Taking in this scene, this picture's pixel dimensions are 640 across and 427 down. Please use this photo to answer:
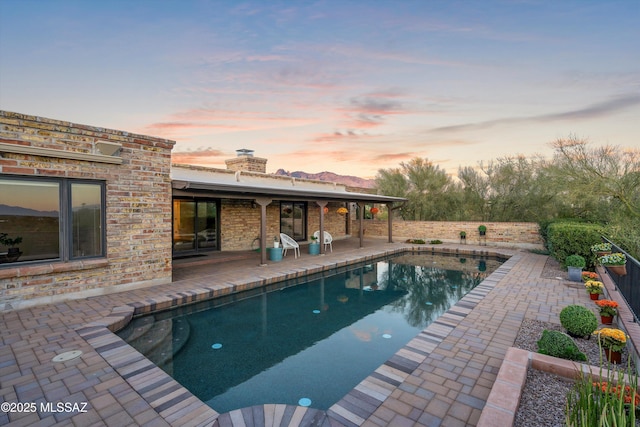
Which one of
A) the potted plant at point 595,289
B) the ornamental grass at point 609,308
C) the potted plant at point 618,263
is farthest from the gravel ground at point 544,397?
the potted plant at point 595,289

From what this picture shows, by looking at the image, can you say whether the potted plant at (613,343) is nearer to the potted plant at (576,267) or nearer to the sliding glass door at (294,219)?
the potted plant at (576,267)

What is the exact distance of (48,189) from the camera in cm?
558

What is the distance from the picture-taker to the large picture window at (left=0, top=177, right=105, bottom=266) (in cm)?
530

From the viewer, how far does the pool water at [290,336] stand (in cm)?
349

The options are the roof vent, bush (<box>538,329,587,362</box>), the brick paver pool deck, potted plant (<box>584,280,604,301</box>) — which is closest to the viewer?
the brick paver pool deck

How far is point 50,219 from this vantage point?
5664 mm

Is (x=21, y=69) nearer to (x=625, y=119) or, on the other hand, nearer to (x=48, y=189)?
(x=48, y=189)

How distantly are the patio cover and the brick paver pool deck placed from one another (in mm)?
2854

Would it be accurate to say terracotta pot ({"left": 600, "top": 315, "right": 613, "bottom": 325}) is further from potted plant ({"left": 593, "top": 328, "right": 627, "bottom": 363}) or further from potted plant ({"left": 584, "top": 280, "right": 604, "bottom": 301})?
potted plant ({"left": 593, "top": 328, "right": 627, "bottom": 363})

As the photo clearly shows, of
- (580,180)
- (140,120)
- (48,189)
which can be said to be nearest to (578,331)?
(48,189)

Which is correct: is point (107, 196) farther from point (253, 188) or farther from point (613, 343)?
point (613, 343)

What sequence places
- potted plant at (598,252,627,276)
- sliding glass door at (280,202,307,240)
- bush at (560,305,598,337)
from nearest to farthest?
bush at (560,305,598,337) < potted plant at (598,252,627,276) < sliding glass door at (280,202,307,240)

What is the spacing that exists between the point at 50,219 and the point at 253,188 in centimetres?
446

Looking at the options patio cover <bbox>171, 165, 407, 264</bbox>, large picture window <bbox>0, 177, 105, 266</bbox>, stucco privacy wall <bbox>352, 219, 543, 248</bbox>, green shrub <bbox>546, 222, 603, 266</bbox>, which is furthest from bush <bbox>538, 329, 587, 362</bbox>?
stucco privacy wall <bbox>352, 219, 543, 248</bbox>
